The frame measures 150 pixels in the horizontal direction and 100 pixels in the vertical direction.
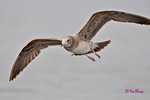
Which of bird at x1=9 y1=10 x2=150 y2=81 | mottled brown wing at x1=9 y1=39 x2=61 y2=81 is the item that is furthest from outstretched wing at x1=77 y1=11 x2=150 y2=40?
mottled brown wing at x1=9 y1=39 x2=61 y2=81

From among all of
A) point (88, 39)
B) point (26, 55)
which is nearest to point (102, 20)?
point (88, 39)

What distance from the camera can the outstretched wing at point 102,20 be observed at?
586 centimetres

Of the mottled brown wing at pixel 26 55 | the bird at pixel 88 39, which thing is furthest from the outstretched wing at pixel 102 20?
the mottled brown wing at pixel 26 55

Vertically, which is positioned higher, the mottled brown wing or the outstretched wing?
the outstretched wing

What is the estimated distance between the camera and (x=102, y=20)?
6117 millimetres

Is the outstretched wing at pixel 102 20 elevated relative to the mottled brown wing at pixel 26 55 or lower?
elevated

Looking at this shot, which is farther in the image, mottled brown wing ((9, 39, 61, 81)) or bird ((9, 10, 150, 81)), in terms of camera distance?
mottled brown wing ((9, 39, 61, 81))

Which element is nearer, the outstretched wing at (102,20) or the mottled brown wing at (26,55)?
the outstretched wing at (102,20)

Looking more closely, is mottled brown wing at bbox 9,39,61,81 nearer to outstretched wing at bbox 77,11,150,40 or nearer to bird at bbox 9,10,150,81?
bird at bbox 9,10,150,81

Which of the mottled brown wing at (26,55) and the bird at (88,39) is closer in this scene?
the bird at (88,39)

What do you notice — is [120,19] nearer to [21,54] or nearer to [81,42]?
[81,42]

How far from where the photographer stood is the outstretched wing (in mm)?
5863

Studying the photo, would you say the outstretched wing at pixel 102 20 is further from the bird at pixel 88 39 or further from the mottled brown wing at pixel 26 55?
the mottled brown wing at pixel 26 55

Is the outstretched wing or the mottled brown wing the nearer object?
the outstretched wing
